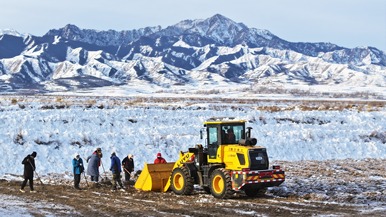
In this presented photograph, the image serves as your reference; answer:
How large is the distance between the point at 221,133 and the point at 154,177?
309cm

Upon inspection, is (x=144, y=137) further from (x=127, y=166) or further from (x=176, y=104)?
(x=176, y=104)

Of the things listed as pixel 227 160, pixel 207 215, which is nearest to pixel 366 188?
pixel 227 160

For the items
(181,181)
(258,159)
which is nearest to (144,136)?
(181,181)

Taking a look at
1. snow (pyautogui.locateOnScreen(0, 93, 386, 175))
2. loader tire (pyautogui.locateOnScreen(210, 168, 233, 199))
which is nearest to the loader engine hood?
loader tire (pyautogui.locateOnScreen(210, 168, 233, 199))

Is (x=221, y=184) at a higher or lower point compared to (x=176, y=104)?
lower

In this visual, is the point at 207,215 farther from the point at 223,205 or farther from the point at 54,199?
the point at 54,199

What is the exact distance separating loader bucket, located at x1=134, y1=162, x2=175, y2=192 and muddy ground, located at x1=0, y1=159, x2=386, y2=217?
1.23 ft

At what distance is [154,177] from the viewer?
17.3 m

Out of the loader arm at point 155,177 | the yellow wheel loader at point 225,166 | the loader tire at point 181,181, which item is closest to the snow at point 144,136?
the loader arm at point 155,177

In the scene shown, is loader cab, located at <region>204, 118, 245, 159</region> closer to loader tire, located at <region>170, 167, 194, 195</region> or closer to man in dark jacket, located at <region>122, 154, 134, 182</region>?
loader tire, located at <region>170, 167, 194, 195</region>

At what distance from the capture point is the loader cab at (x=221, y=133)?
50.8ft

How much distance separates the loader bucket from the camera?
1723 centimetres

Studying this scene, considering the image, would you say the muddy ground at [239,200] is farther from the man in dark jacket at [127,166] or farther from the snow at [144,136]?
the snow at [144,136]

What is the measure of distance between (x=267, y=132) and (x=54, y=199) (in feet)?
55.7
